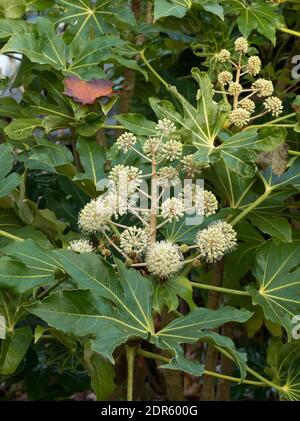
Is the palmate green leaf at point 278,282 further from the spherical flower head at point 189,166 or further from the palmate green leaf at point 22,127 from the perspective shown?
the palmate green leaf at point 22,127

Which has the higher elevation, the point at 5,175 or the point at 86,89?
the point at 86,89

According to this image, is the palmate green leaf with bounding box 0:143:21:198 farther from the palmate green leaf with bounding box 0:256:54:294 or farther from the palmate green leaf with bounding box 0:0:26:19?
the palmate green leaf with bounding box 0:0:26:19

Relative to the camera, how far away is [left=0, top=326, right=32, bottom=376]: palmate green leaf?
4.45ft

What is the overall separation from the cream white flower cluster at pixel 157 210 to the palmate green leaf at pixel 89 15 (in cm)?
44

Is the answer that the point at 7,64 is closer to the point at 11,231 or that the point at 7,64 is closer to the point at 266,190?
the point at 11,231

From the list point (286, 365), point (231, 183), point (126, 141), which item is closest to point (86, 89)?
point (126, 141)

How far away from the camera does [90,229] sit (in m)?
1.28

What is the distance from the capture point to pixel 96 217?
1271 millimetres

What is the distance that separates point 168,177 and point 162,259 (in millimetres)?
138

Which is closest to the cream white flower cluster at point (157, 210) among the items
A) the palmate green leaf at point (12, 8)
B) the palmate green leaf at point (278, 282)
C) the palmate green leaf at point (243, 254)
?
the palmate green leaf at point (278, 282)

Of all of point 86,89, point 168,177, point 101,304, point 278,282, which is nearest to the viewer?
point 101,304

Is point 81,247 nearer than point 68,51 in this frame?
Yes

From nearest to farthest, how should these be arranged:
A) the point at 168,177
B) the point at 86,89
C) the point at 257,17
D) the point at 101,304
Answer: the point at 101,304
the point at 168,177
the point at 86,89
the point at 257,17

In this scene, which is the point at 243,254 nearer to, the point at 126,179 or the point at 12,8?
the point at 126,179
